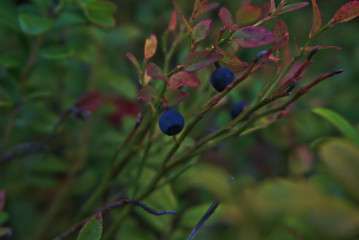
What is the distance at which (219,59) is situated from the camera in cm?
60

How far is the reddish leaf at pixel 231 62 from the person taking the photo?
0.63 m

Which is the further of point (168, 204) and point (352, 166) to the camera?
point (168, 204)


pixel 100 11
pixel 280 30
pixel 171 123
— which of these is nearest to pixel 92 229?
pixel 171 123

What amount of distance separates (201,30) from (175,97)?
0.12 metres

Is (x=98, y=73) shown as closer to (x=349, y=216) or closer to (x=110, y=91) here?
(x=110, y=91)

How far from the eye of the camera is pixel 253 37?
1.92 feet

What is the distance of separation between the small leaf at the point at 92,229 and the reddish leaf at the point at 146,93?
20 centimetres

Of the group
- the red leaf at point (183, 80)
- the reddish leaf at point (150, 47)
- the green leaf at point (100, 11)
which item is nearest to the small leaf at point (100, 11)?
the green leaf at point (100, 11)

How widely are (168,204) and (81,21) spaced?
1.85ft

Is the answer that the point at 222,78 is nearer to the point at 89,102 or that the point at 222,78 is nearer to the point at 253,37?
the point at 253,37

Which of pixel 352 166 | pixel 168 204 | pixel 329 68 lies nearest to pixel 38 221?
pixel 168 204

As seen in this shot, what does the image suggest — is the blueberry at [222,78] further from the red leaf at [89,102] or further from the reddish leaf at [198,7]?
the red leaf at [89,102]

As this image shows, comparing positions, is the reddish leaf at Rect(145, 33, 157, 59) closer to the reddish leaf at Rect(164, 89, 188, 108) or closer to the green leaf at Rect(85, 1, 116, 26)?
the reddish leaf at Rect(164, 89, 188, 108)

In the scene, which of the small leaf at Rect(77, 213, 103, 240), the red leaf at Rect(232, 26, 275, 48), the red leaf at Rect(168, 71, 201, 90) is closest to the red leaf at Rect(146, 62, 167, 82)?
the red leaf at Rect(168, 71, 201, 90)
